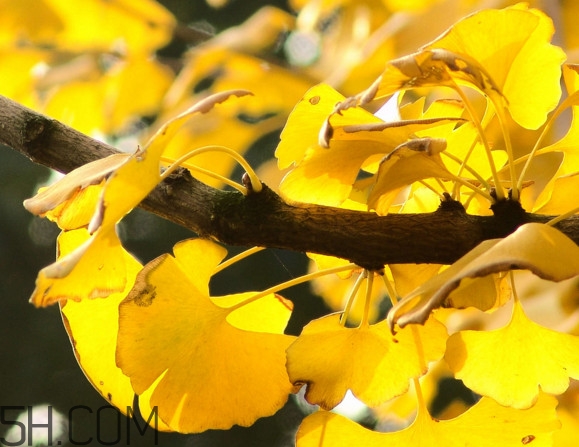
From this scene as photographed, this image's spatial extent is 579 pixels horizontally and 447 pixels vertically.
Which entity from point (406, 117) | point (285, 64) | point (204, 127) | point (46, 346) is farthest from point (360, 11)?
point (46, 346)

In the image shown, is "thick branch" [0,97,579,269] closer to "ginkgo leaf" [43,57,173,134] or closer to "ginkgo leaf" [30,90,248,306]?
"ginkgo leaf" [30,90,248,306]

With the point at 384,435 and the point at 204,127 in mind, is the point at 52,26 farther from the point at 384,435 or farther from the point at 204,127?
the point at 384,435

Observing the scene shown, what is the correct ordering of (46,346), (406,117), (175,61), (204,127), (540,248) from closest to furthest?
(540,248), (406,117), (204,127), (175,61), (46,346)

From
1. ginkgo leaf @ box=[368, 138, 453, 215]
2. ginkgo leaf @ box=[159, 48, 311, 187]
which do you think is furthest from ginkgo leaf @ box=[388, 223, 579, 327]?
ginkgo leaf @ box=[159, 48, 311, 187]

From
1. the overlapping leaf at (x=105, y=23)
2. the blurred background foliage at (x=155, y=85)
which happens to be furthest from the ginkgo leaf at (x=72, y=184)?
the overlapping leaf at (x=105, y=23)

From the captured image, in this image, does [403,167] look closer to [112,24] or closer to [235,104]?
[235,104]

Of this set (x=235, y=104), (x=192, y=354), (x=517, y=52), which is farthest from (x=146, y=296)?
(x=235, y=104)

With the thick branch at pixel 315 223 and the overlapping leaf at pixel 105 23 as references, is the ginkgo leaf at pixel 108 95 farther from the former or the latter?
the thick branch at pixel 315 223
